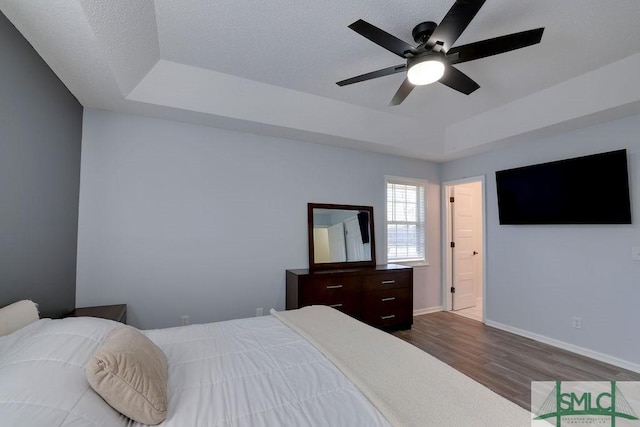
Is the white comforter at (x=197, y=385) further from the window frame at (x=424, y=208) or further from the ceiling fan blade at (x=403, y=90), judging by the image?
the window frame at (x=424, y=208)

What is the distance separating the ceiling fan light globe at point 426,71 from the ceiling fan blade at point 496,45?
85 mm

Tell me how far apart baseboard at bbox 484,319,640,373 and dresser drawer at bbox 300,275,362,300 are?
2.02 metres

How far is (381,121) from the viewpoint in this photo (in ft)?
11.9

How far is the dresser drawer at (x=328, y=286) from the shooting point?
316 centimetres

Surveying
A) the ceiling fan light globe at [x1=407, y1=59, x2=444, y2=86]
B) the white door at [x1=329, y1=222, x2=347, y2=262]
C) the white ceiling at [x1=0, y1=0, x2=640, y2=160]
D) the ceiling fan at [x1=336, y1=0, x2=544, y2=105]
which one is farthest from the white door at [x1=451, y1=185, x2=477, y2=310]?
the ceiling fan light globe at [x1=407, y1=59, x2=444, y2=86]

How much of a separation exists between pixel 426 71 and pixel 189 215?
2496 millimetres

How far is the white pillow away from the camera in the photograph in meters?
1.33

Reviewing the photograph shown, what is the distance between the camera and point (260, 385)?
1.21 m

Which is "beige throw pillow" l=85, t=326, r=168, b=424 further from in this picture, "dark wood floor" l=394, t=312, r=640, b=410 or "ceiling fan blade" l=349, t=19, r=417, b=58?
"dark wood floor" l=394, t=312, r=640, b=410

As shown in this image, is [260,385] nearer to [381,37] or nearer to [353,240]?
[381,37]

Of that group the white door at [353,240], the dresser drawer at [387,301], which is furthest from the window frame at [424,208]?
the dresser drawer at [387,301]

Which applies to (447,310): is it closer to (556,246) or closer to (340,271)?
(556,246)

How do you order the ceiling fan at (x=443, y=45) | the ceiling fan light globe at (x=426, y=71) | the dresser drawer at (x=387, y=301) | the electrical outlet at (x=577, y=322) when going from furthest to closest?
the dresser drawer at (x=387, y=301) → the electrical outlet at (x=577, y=322) → the ceiling fan light globe at (x=426, y=71) → the ceiling fan at (x=443, y=45)

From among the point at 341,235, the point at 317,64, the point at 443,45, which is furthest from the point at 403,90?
the point at 341,235
